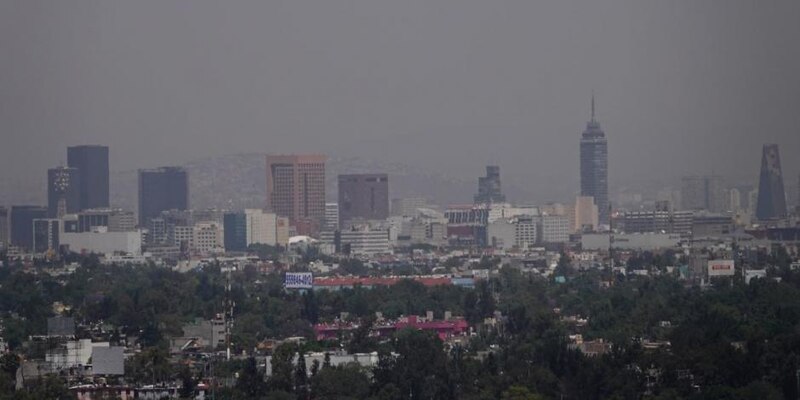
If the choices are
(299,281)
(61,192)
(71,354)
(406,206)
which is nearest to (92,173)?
(61,192)

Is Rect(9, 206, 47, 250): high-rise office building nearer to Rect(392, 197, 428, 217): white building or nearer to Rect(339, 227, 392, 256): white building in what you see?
Rect(339, 227, 392, 256): white building

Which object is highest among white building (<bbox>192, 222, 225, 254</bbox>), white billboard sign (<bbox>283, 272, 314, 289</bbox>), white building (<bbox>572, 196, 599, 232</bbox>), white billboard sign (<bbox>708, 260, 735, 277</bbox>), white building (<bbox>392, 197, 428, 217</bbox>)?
white building (<bbox>392, 197, 428, 217</bbox>)

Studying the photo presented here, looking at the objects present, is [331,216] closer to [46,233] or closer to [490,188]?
[490,188]

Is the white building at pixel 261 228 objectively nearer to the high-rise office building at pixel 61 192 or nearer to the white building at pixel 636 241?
the high-rise office building at pixel 61 192

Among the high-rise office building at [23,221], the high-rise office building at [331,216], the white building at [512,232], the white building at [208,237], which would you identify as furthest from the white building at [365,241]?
the high-rise office building at [23,221]

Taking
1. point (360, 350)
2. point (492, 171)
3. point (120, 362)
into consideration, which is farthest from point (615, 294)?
point (492, 171)

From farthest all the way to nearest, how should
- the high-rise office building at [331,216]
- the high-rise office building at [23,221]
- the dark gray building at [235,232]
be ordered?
the high-rise office building at [331,216] < the high-rise office building at [23,221] < the dark gray building at [235,232]

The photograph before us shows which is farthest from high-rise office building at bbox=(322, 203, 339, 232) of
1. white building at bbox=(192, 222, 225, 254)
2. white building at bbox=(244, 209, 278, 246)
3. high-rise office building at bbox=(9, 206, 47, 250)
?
high-rise office building at bbox=(9, 206, 47, 250)
